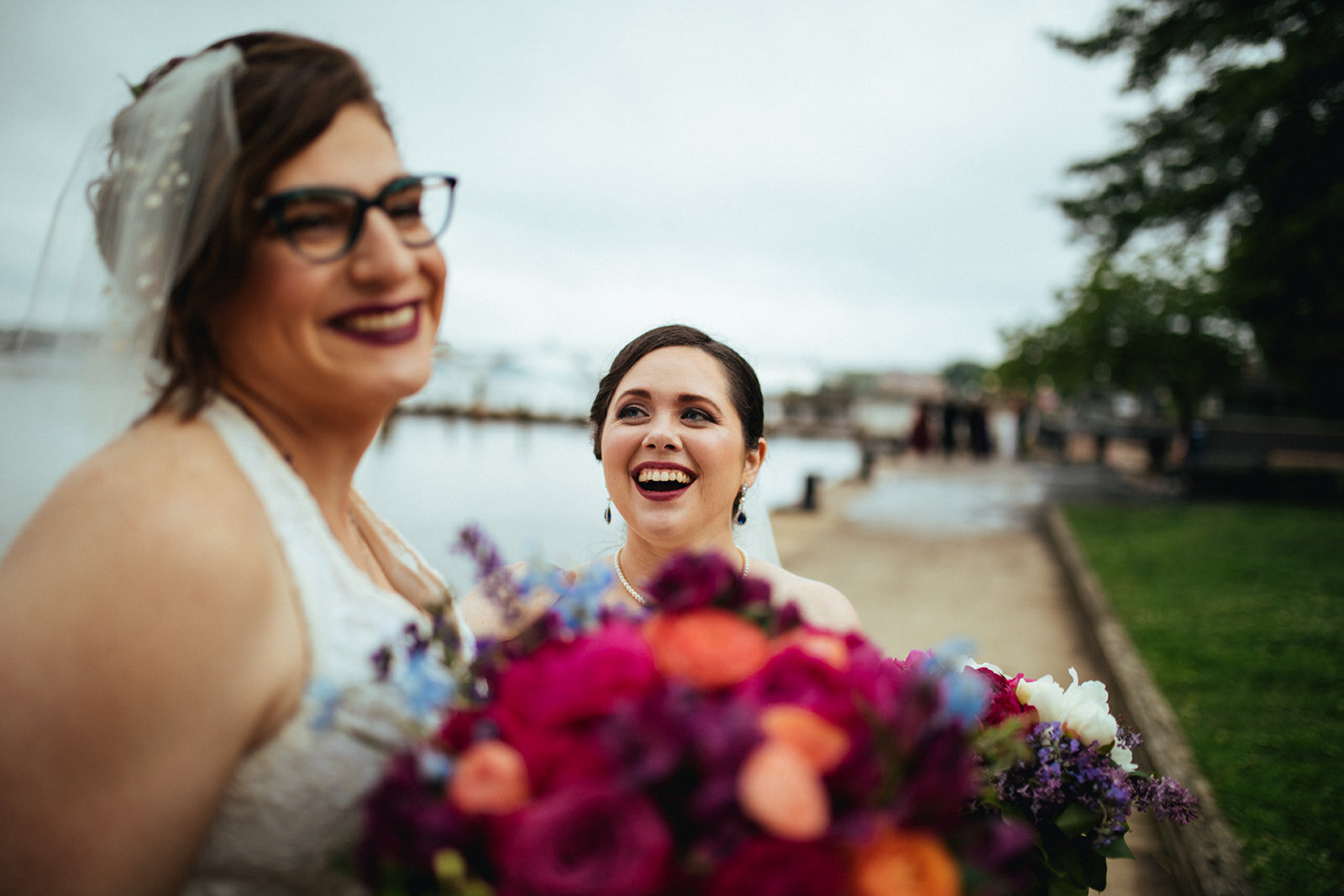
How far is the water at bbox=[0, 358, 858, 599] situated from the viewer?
183 cm

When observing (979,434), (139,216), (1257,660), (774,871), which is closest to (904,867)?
(774,871)

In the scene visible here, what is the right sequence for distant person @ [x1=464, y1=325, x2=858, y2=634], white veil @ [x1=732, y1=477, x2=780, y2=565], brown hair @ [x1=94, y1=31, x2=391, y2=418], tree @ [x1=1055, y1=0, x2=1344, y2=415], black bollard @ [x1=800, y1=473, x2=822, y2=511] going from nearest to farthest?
brown hair @ [x1=94, y1=31, x2=391, y2=418] → distant person @ [x1=464, y1=325, x2=858, y2=634] → white veil @ [x1=732, y1=477, x2=780, y2=565] → tree @ [x1=1055, y1=0, x2=1344, y2=415] → black bollard @ [x1=800, y1=473, x2=822, y2=511]

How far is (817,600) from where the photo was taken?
2.51 meters

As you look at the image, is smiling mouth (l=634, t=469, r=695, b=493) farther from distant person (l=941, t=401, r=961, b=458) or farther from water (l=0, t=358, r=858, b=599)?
distant person (l=941, t=401, r=961, b=458)

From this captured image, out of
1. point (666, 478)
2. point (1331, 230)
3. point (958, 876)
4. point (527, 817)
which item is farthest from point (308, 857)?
point (1331, 230)

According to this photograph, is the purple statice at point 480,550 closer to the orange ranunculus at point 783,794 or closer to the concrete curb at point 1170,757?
the orange ranunculus at point 783,794

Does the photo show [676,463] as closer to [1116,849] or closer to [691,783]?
[1116,849]

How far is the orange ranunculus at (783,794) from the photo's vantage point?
822 mm

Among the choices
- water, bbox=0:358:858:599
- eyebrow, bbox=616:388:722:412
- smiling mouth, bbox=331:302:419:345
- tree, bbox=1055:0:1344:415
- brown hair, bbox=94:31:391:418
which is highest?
tree, bbox=1055:0:1344:415

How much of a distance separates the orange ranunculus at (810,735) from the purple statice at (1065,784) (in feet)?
3.10

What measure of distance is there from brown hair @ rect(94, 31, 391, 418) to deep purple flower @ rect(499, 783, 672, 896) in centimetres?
97

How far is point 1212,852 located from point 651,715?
13.5 feet

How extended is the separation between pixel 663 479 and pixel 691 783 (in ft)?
5.28

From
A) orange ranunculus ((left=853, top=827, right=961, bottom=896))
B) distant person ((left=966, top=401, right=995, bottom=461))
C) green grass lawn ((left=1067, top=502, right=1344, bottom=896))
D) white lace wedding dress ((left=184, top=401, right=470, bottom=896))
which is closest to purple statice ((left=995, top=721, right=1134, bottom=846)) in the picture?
orange ranunculus ((left=853, top=827, right=961, bottom=896))
